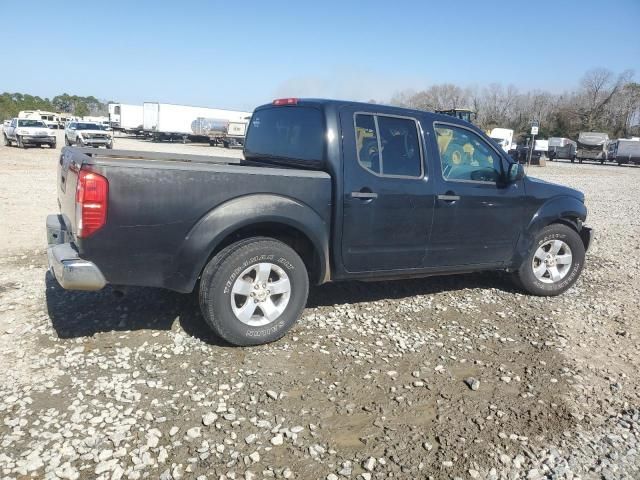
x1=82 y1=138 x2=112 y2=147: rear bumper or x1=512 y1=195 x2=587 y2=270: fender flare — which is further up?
x1=82 y1=138 x2=112 y2=147: rear bumper

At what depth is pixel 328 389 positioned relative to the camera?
11.3ft

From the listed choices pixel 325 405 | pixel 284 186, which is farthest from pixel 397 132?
pixel 325 405

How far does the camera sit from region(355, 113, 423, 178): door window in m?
4.30

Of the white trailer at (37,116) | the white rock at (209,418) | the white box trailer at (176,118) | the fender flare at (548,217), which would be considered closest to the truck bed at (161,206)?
the white rock at (209,418)

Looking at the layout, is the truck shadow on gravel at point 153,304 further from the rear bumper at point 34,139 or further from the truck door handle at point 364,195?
the rear bumper at point 34,139

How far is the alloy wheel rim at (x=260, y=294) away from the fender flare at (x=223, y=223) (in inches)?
13.0

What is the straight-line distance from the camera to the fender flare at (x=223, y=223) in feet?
11.7

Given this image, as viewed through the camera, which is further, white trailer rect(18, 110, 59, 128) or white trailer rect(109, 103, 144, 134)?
white trailer rect(18, 110, 59, 128)

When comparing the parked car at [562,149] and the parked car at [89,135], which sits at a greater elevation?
the parked car at [562,149]

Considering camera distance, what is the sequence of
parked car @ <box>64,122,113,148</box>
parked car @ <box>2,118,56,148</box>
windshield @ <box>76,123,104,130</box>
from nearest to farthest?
1. parked car @ <box>2,118,56,148</box>
2. parked car @ <box>64,122,113,148</box>
3. windshield @ <box>76,123,104,130</box>

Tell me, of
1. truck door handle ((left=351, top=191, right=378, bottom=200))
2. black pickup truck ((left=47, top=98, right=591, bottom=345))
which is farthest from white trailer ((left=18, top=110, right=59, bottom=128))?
truck door handle ((left=351, top=191, right=378, bottom=200))

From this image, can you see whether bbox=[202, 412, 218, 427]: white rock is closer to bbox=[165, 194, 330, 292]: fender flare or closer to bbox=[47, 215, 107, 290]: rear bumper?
bbox=[165, 194, 330, 292]: fender flare

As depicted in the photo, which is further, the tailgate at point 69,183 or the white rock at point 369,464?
the tailgate at point 69,183

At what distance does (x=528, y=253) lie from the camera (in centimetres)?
539
